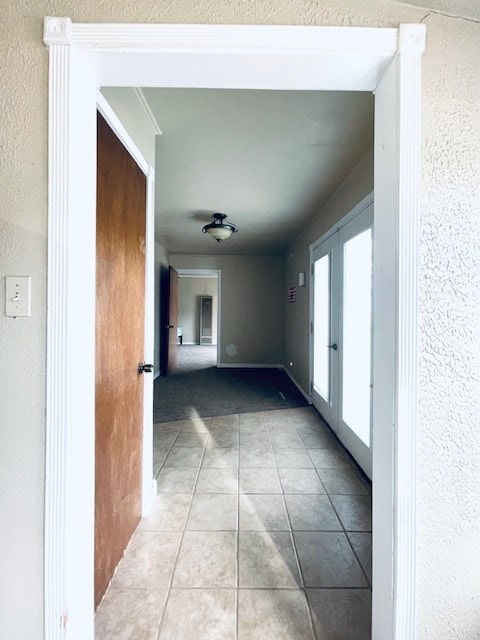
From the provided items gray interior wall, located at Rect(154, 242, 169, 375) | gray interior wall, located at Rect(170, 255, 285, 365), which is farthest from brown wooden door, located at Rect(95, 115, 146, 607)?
gray interior wall, located at Rect(170, 255, 285, 365)

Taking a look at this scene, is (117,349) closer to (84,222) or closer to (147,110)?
(84,222)

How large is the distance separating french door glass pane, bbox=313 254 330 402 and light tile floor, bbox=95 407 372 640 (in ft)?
3.30

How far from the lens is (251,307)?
6605 mm

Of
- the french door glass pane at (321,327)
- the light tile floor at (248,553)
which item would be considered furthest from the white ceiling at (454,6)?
the french door glass pane at (321,327)

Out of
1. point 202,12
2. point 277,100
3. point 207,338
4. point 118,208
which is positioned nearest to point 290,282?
point 277,100

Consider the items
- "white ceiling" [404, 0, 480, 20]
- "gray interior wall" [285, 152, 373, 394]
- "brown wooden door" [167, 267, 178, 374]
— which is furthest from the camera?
"brown wooden door" [167, 267, 178, 374]

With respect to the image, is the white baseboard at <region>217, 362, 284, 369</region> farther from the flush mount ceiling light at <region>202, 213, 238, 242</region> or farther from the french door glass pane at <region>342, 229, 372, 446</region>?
the french door glass pane at <region>342, 229, 372, 446</region>

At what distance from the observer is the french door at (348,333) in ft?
7.72

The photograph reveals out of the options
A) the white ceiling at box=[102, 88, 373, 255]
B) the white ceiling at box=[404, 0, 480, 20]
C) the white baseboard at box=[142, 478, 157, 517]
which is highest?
the white ceiling at box=[102, 88, 373, 255]

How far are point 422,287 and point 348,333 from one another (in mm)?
1899

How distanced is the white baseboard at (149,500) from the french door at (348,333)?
1447 millimetres

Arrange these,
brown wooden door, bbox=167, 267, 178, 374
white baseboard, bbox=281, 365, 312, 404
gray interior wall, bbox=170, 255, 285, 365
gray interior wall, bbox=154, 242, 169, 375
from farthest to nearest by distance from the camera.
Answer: gray interior wall, bbox=170, 255, 285, 365
brown wooden door, bbox=167, 267, 178, 374
gray interior wall, bbox=154, 242, 169, 375
white baseboard, bbox=281, 365, 312, 404

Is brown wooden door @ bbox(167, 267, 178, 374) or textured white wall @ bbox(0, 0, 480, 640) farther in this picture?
brown wooden door @ bbox(167, 267, 178, 374)

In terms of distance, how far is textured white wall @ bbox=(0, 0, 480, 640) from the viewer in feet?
3.01
